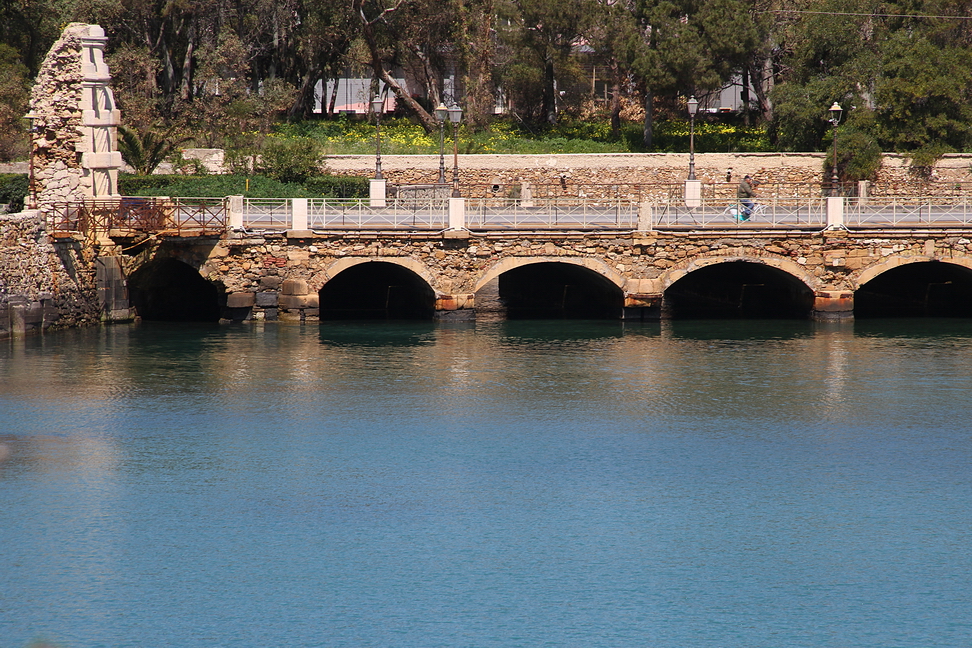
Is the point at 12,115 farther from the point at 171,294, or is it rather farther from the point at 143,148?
the point at 171,294

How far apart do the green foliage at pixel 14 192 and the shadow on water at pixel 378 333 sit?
1314 cm

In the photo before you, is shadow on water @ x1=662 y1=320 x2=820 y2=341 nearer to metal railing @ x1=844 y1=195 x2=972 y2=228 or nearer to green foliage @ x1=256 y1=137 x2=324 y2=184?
metal railing @ x1=844 y1=195 x2=972 y2=228

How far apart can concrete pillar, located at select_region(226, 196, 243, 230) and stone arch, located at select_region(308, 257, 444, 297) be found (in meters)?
3.09

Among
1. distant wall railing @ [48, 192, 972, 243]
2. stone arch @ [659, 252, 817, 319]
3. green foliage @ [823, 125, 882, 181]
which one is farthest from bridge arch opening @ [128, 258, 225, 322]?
green foliage @ [823, 125, 882, 181]

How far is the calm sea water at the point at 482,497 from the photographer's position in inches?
642

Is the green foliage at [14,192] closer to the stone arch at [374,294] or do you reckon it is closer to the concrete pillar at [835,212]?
the stone arch at [374,294]

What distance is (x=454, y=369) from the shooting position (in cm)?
3228

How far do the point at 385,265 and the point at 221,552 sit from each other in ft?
91.6

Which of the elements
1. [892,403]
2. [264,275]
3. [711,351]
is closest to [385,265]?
[264,275]

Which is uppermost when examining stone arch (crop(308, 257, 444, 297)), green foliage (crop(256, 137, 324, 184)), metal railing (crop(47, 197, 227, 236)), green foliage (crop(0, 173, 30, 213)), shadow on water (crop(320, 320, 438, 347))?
green foliage (crop(256, 137, 324, 184))

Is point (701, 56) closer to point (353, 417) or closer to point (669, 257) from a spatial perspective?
point (669, 257)

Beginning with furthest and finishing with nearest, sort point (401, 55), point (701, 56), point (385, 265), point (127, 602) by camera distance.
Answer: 1. point (401, 55)
2. point (701, 56)
3. point (385, 265)
4. point (127, 602)

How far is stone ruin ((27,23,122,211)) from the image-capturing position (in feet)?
123

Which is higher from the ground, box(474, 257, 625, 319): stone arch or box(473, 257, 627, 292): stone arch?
box(473, 257, 627, 292): stone arch
